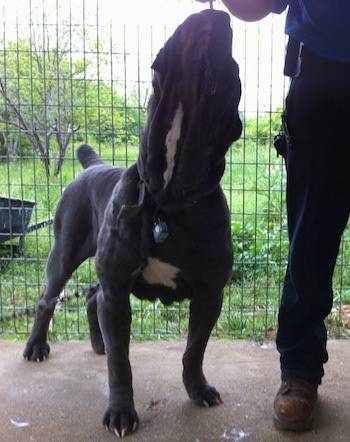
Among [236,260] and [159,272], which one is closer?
[159,272]

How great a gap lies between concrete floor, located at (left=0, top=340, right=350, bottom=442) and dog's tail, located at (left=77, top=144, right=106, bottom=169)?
819 millimetres

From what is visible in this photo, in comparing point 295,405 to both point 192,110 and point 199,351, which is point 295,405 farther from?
point 192,110

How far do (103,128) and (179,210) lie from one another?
45.8 inches

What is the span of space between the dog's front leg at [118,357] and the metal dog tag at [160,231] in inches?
9.1

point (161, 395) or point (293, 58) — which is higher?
point (293, 58)

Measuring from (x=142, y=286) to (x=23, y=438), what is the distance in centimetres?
59

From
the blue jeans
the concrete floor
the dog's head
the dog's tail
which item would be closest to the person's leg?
the blue jeans

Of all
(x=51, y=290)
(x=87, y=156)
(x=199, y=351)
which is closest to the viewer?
(x=199, y=351)

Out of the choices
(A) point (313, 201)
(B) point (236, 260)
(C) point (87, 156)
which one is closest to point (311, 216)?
(A) point (313, 201)

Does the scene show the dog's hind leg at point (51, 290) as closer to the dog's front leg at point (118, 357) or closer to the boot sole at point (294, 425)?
the dog's front leg at point (118, 357)

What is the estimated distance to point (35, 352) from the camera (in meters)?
2.38

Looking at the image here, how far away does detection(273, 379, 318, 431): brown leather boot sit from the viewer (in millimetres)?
1785

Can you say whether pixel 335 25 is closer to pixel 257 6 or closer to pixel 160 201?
pixel 257 6

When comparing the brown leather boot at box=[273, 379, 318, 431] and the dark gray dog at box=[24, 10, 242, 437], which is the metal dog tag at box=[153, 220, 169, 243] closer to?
the dark gray dog at box=[24, 10, 242, 437]
